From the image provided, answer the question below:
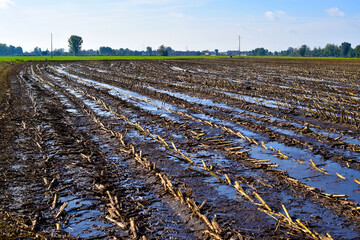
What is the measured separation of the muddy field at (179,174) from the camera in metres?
5.51

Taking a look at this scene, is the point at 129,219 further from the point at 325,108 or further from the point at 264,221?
the point at 325,108

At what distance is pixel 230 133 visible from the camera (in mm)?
11336

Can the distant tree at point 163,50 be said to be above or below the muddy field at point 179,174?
above

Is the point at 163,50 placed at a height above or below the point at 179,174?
above

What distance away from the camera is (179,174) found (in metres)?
7.74

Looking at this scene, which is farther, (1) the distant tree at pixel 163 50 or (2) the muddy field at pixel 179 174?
(1) the distant tree at pixel 163 50

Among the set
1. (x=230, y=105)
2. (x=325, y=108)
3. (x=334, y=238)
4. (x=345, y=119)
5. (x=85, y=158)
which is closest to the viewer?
(x=334, y=238)

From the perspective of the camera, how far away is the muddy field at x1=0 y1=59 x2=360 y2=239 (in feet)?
18.1

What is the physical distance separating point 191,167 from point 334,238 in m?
3.72

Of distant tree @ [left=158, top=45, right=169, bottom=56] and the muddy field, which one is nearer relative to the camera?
the muddy field

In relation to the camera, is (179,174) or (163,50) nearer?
(179,174)

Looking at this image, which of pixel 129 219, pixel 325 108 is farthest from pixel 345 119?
pixel 129 219

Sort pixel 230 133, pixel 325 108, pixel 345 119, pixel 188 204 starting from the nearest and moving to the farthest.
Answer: pixel 188 204 < pixel 230 133 < pixel 345 119 < pixel 325 108

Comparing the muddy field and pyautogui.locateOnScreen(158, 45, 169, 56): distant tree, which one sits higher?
pyautogui.locateOnScreen(158, 45, 169, 56): distant tree
